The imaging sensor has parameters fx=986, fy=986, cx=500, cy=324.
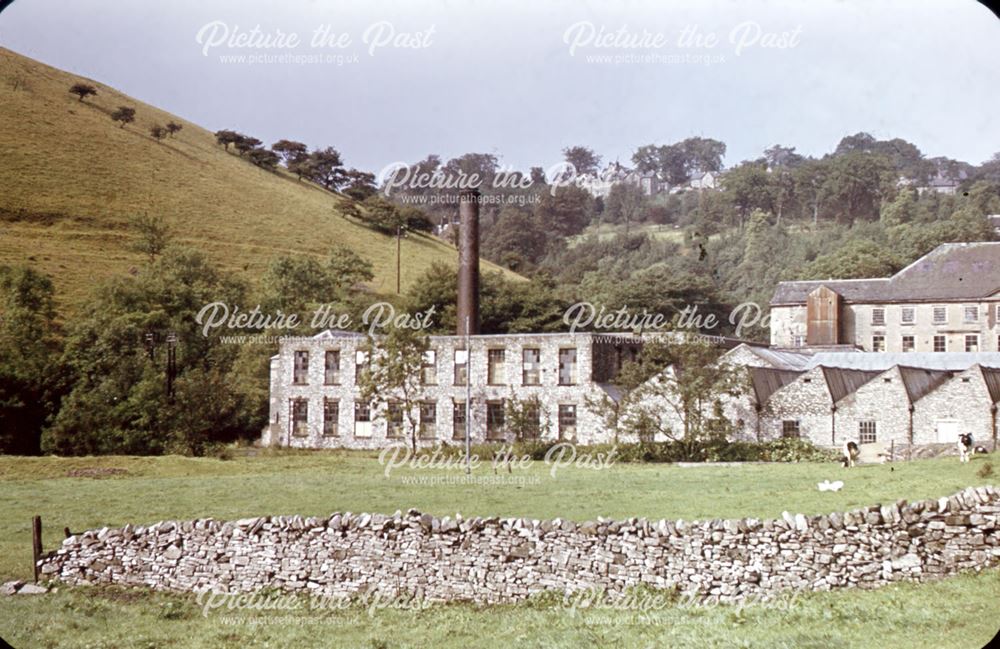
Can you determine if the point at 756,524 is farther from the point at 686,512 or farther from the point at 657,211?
the point at 657,211

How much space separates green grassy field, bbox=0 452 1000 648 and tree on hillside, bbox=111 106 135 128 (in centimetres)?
3681

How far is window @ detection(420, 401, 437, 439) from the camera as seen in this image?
39875mm

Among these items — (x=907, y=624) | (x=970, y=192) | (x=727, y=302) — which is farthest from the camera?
(x=970, y=192)

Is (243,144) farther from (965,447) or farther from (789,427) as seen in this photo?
(965,447)

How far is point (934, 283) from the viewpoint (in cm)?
5297

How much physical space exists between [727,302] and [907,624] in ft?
175

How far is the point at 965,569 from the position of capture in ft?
42.3

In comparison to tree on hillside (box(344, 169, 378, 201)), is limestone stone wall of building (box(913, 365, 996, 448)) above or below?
below

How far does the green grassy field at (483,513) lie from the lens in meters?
12.1


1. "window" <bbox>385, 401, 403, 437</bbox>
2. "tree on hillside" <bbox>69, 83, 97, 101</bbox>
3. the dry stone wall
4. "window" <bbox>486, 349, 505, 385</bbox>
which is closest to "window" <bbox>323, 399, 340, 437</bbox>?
"window" <bbox>385, 401, 403, 437</bbox>

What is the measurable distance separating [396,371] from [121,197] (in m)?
22.8

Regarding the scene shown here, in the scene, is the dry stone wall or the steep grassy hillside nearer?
the dry stone wall

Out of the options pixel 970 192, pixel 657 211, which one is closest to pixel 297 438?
pixel 970 192

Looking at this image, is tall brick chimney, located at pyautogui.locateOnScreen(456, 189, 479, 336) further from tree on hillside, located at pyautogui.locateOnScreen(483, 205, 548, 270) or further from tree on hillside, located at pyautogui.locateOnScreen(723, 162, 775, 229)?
tree on hillside, located at pyautogui.locateOnScreen(723, 162, 775, 229)
